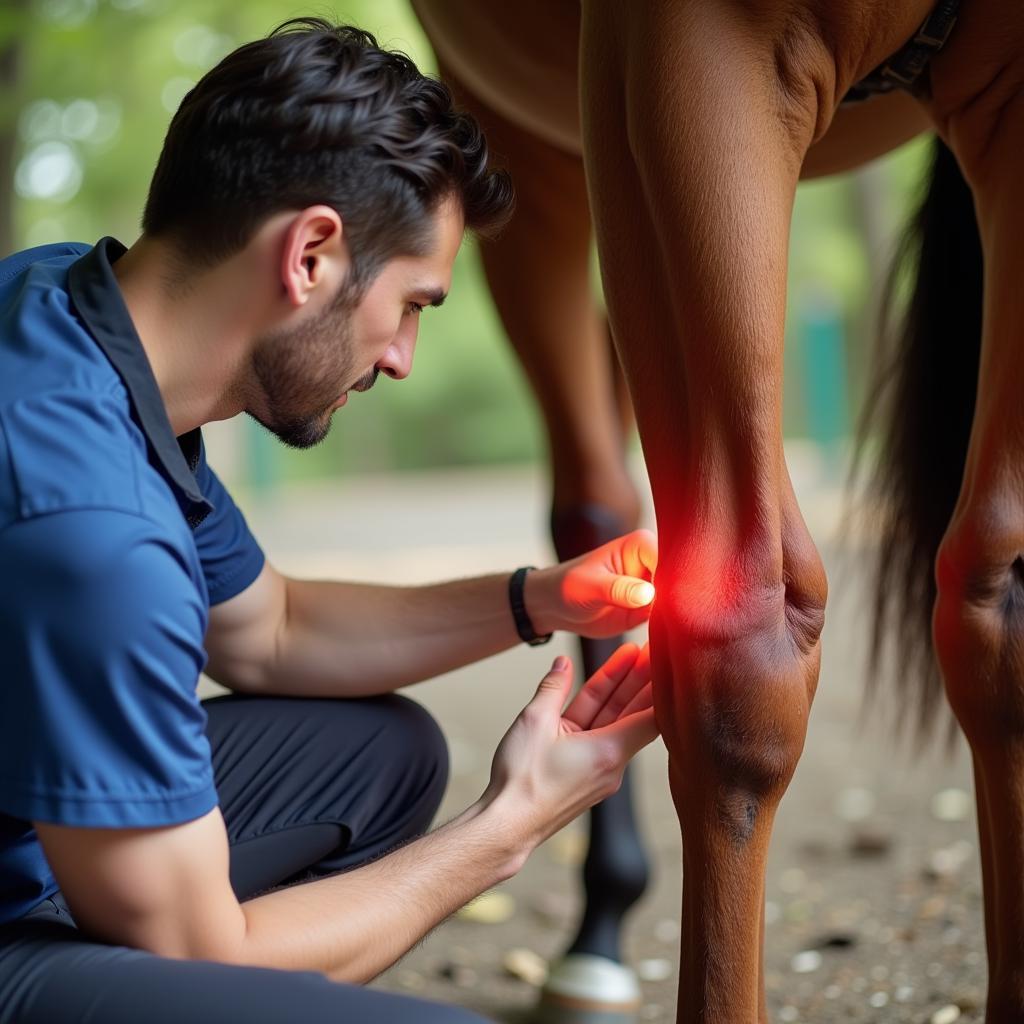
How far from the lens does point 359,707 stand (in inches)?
54.3

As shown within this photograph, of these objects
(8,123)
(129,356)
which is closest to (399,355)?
(129,356)

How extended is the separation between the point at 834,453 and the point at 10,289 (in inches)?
216

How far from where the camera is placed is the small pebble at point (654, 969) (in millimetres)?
1720

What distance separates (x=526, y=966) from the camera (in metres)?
1.76

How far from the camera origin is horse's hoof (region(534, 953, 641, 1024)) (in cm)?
154

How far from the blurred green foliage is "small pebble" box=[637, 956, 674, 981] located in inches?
39.6

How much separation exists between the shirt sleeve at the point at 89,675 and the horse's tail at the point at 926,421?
97 cm

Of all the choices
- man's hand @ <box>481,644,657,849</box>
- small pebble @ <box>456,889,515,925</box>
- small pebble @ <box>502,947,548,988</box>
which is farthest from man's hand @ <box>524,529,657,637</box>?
small pebble @ <box>456,889,515,925</box>

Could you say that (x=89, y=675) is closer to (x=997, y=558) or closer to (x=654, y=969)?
(x=997, y=558)

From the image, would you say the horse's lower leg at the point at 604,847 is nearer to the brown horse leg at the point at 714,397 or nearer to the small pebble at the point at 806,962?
the small pebble at the point at 806,962

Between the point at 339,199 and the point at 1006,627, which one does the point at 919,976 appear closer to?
the point at 1006,627

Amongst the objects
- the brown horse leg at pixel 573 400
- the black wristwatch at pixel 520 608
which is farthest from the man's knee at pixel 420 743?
the brown horse leg at pixel 573 400

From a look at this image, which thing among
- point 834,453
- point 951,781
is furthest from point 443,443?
point 951,781

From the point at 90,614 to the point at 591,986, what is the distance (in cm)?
95
